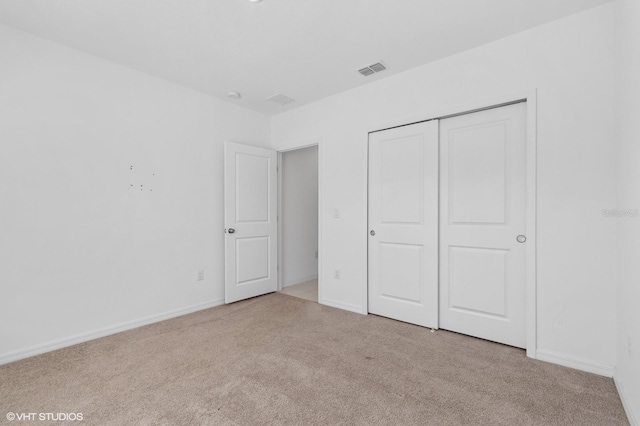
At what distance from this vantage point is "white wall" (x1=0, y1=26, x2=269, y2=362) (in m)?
2.31

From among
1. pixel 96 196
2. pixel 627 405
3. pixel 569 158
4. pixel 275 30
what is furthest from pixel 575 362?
pixel 96 196

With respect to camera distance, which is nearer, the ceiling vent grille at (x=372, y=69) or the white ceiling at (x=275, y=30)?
the white ceiling at (x=275, y=30)

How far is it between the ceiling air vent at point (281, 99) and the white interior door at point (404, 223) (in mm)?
1207

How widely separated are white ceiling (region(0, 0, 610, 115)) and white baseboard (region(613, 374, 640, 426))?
2.50 meters

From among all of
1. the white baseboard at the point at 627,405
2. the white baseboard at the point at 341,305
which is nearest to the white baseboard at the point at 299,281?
the white baseboard at the point at 341,305

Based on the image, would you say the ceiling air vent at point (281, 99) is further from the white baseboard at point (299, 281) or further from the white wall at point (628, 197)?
the white wall at point (628, 197)

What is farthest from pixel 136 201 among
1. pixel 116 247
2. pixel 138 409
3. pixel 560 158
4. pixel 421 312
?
pixel 560 158

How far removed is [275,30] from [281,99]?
1.35 m

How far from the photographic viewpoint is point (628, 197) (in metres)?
1.67

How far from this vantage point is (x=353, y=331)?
280 centimetres

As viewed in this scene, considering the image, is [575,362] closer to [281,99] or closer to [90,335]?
[281,99]

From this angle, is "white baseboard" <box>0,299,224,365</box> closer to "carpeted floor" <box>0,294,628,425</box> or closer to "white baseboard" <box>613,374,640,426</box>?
"carpeted floor" <box>0,294,628,425</box>

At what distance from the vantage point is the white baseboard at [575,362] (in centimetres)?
Result: 200

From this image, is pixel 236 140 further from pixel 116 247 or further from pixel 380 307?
pixel 380 307
